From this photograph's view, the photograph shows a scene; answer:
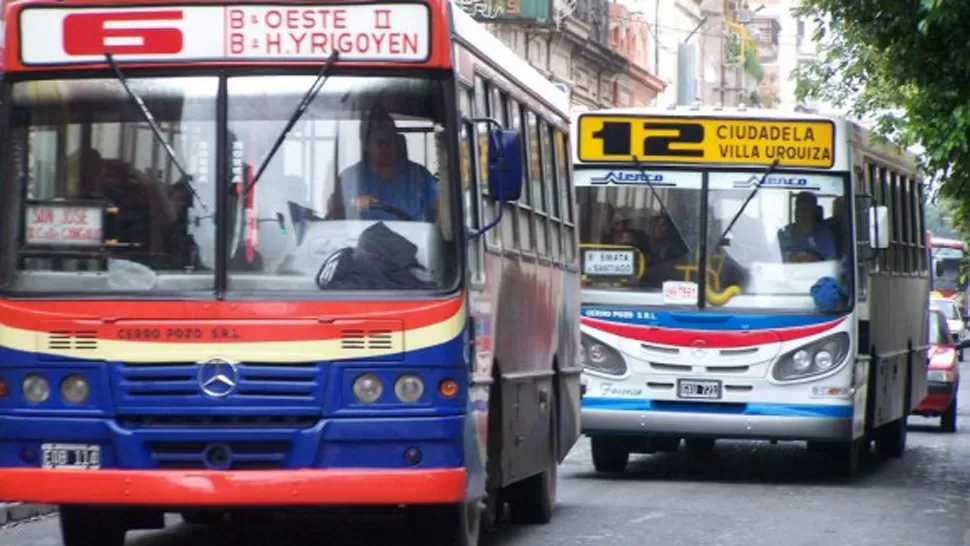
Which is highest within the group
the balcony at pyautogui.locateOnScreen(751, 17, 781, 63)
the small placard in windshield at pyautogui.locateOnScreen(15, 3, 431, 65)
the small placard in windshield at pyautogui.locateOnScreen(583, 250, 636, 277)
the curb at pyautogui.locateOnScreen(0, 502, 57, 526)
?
the balcony at pyautogui.locateOnScreen(751, 17, 781, 63)

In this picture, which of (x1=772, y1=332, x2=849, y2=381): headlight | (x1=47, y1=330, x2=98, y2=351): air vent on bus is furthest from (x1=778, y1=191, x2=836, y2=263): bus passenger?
(x1=47, y1=330, x2=98, y2=351): air vent on bus

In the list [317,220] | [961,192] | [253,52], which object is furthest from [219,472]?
[961,192]

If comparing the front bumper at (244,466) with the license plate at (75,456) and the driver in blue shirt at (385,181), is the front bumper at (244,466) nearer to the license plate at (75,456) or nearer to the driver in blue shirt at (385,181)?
the license plate at (75,456)

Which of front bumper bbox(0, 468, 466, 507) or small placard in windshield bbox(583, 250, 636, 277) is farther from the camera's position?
small placard in windshield bbox(583, 250, 636, 277)

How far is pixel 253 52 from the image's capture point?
451 inches

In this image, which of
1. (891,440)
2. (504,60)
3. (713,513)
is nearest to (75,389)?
(504,60)

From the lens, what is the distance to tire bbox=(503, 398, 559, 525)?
1538 centimetres

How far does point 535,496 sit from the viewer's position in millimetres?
15422

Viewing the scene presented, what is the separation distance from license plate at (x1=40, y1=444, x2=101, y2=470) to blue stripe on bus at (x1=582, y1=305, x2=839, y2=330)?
28.5 feet

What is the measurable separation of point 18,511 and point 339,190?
16.6 feet

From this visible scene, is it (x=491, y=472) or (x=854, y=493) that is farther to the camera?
(x=854, y=493)

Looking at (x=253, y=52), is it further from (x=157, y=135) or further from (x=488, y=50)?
(x=488, y=50)

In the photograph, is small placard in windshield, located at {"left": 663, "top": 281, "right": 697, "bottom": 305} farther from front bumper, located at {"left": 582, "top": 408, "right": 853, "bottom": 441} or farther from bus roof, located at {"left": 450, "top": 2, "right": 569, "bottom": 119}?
bus roof, located at {"left": 450, "top": 2, "right": 569, "bottom": 119}

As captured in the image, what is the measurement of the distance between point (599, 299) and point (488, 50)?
6892mm
